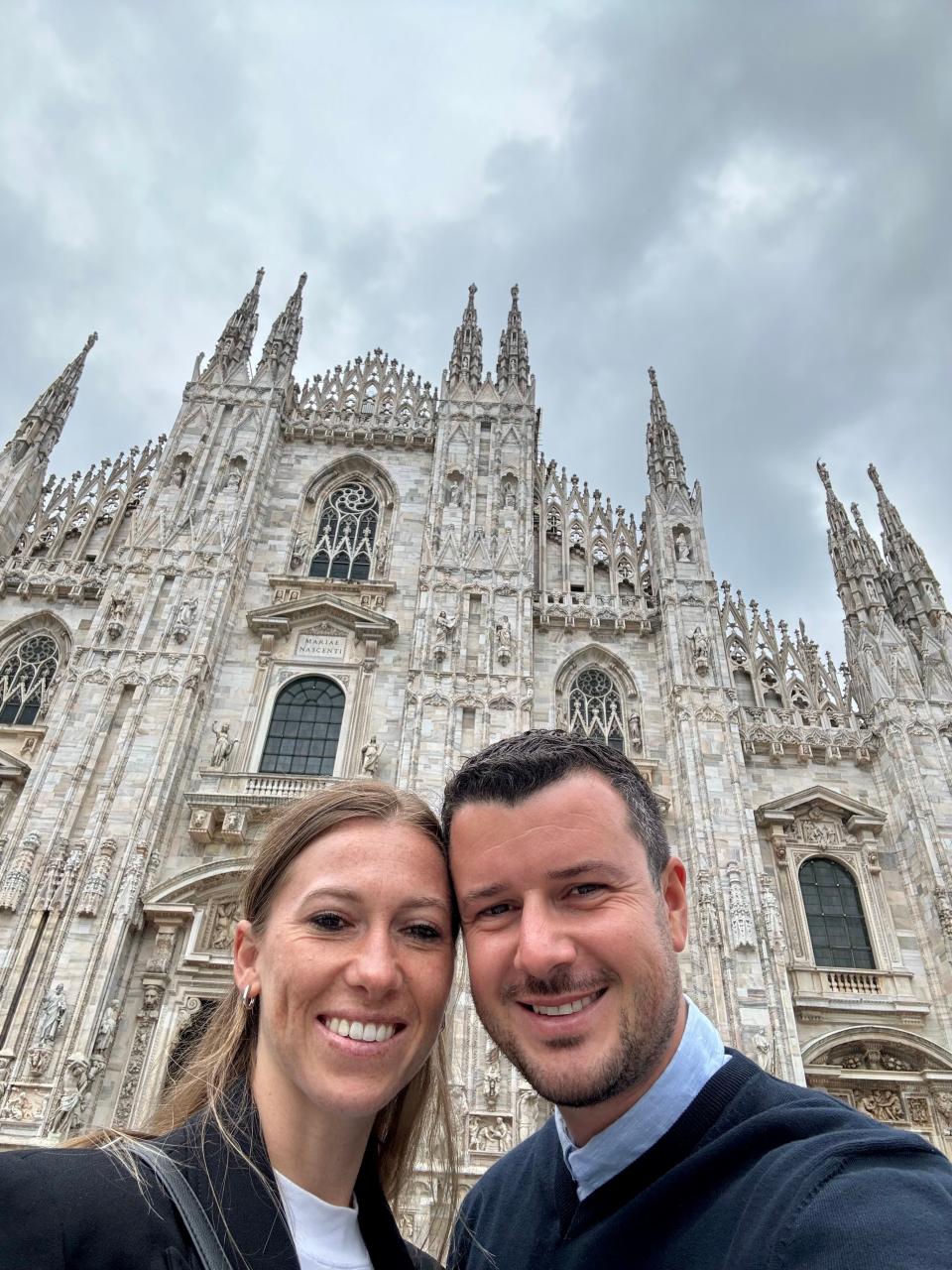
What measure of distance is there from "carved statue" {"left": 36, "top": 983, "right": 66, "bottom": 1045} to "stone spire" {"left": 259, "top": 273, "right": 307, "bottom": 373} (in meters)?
15.0

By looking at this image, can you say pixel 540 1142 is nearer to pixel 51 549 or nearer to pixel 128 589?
pixel 128 589

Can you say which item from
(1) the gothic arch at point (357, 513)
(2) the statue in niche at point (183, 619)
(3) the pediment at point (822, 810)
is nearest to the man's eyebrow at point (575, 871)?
(3) the pediment at point (822, 810)

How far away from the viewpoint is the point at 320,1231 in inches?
69.7

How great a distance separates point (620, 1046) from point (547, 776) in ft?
2.16

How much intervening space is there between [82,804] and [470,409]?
12693 mm

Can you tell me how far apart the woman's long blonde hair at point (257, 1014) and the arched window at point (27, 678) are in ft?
47.8

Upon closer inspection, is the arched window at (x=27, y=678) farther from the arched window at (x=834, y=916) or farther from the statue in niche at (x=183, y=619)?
the arched window at (x=834, y=916)

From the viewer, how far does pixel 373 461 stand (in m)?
19.4

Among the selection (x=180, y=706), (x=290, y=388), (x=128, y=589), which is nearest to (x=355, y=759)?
(x=180, y=706)

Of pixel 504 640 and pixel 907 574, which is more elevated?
pixel 907 574

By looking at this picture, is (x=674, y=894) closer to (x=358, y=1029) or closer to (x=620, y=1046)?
(x=620, y=1046)

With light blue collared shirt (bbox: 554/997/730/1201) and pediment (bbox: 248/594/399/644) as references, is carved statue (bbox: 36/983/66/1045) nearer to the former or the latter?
pediment (bbox: 248/594/399/644)

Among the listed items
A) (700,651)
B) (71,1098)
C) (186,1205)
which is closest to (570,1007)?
(186,1205)

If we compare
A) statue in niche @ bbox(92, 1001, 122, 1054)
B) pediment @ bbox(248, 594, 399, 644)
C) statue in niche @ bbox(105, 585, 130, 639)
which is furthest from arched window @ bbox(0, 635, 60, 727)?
statue in niche @ bbox(92, 1001, 122, 1054)
